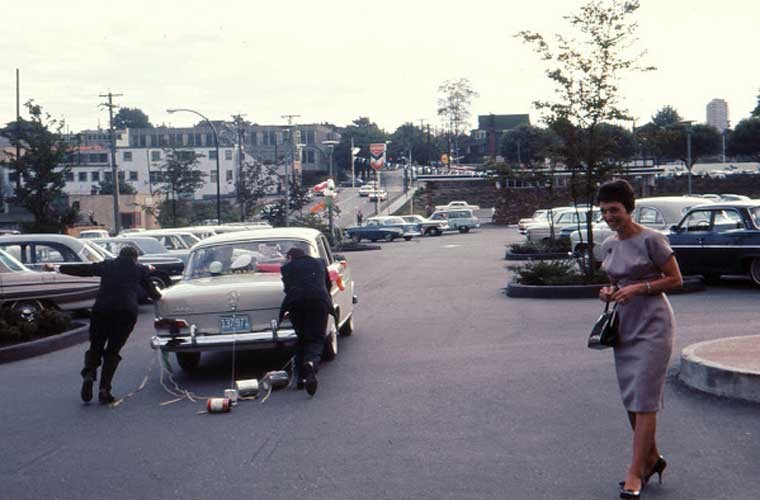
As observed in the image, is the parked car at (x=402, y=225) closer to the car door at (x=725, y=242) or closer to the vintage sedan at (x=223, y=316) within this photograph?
the car door at (x=725, y=242)

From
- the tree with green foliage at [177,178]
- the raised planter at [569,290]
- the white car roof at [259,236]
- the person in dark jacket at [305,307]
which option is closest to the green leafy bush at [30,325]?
the white car roof at [259,236]

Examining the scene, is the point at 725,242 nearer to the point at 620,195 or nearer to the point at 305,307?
the point at 305,307

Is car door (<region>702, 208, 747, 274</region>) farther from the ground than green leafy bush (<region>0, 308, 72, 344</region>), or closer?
farther from the ground

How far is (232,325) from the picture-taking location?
11.1 meters

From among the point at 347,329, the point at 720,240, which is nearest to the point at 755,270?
the point at 720,240

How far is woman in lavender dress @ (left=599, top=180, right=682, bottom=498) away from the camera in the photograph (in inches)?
238

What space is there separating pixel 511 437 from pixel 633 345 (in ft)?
6.44

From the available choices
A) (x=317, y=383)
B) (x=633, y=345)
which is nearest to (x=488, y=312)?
(x=317, y=383)

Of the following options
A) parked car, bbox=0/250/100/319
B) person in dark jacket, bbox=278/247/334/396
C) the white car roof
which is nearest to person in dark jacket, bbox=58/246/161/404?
person in dark jacket, bbox=278/247/334/396

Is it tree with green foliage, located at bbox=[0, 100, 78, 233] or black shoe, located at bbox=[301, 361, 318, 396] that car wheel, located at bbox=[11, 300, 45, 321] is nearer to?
black shoe, located at bbox=[301, 361, 318, 396]

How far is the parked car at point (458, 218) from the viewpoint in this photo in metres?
70.1

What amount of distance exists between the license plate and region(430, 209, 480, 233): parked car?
193 feet

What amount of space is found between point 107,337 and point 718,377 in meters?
5.87

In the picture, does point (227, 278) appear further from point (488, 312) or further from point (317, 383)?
point (488, 312)
